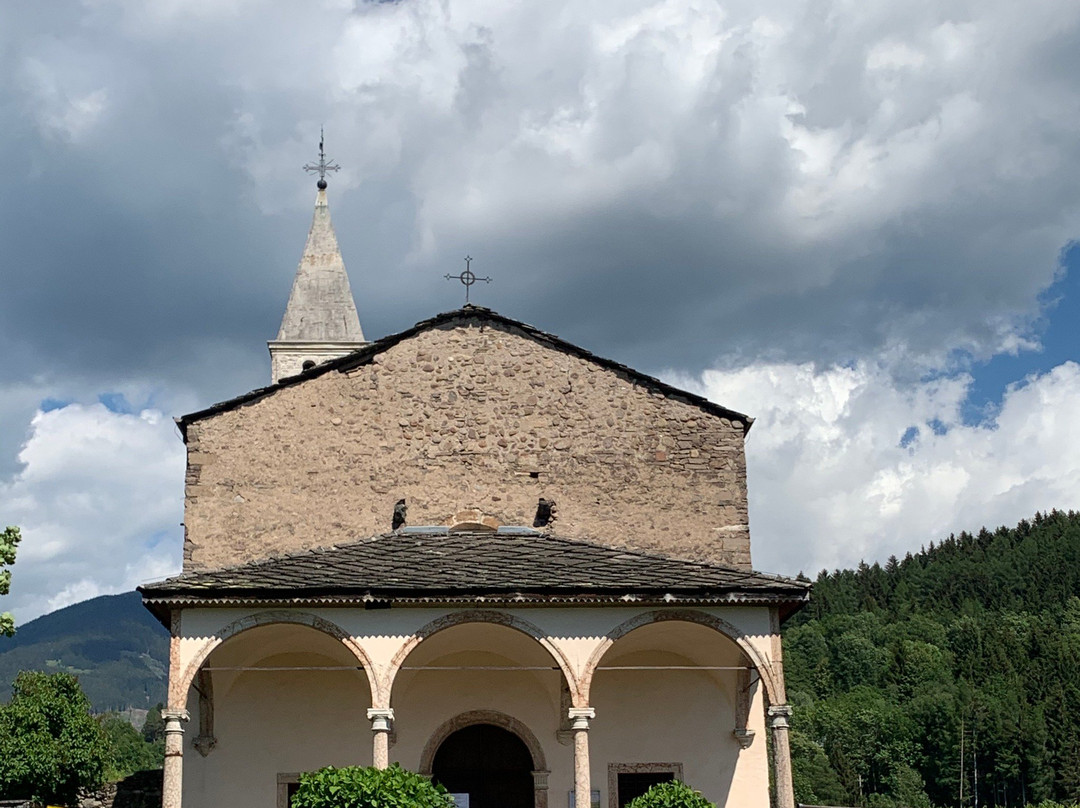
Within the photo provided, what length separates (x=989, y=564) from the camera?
419 ft

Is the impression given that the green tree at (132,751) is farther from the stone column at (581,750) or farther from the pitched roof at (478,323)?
the stone column at (581,750)

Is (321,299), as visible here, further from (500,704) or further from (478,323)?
(500,704)

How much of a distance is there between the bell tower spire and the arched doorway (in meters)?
20.7

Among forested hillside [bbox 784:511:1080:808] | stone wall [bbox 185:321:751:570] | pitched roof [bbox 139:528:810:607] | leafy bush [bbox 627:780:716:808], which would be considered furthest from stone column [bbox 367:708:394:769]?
forested hillside [bbox 784:511:1080:808]

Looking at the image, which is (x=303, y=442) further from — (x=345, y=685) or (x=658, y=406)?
(x=658, y=406)

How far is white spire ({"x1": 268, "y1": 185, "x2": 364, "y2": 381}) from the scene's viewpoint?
3916cm

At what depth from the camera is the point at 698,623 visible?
55.2 ft

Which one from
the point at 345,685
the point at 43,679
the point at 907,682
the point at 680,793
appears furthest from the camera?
the point at 907,682

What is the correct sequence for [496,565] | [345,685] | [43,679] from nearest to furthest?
[496,565] → [345,685] → [43,679]

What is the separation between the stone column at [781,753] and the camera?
16.0 m

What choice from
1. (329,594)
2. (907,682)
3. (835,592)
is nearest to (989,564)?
(835,592)

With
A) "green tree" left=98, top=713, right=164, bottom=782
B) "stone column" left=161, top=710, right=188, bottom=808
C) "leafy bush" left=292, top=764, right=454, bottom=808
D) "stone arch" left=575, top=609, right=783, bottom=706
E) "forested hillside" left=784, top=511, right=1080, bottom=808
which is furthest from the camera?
"green tree" left=98, top=713, right=164, bottom=782

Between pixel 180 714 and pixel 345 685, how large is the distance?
3.51 metres

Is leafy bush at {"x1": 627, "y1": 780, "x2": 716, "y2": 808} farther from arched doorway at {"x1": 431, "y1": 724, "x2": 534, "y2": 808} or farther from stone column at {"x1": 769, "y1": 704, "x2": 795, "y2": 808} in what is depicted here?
arched doorway at {"x1": 431, "y1": 724, "x2": 534, "y2": 808}
